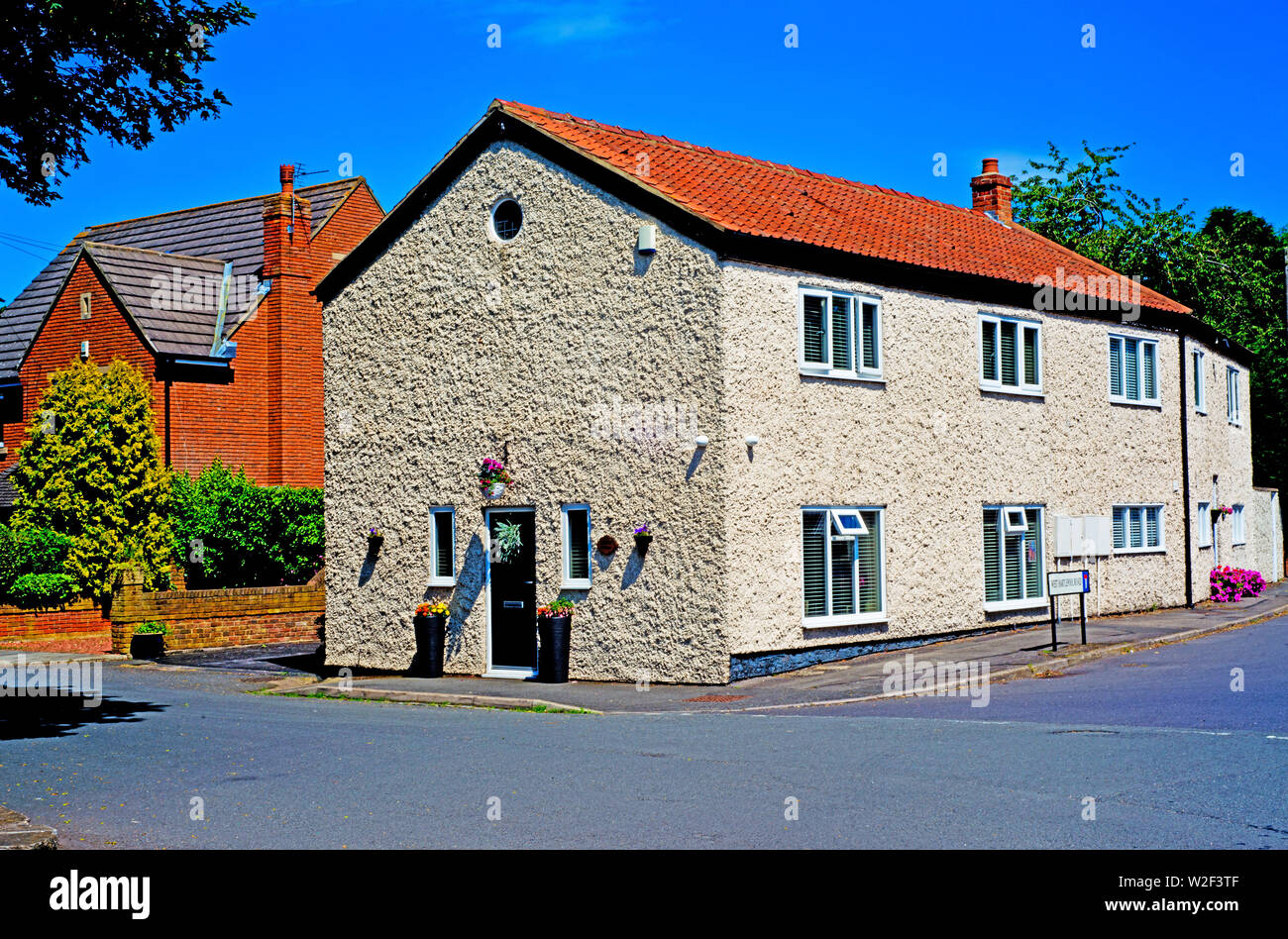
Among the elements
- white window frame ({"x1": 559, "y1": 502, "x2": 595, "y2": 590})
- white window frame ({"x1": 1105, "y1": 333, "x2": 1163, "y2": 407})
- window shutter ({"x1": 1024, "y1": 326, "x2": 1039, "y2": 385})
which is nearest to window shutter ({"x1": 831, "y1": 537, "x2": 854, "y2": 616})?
white window frame ({"x1": 559, "y1": 502, "x2": 595, "y2": 590})

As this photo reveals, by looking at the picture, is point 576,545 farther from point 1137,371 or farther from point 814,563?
point 1137,371

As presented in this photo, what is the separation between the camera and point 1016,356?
22.0 metres

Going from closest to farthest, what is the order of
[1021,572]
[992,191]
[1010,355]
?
[1021,572]
[1010,355]
[992,191]

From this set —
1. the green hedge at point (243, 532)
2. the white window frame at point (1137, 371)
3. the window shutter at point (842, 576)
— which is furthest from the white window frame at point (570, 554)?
the green hedge at point (243, 532)

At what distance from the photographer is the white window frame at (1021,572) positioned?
2097 cm

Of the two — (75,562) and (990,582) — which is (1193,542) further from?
(75,562)

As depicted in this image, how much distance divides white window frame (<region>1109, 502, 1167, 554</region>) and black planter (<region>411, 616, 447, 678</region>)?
1233 centimetres

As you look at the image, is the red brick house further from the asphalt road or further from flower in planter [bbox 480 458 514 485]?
the asphalt road

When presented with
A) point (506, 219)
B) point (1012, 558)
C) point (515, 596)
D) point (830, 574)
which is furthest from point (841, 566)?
point (506, 219)

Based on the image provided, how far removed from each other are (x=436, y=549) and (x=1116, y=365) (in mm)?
13325

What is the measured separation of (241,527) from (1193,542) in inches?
792

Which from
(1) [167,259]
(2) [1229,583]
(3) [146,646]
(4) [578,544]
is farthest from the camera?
(1) [167,259]
